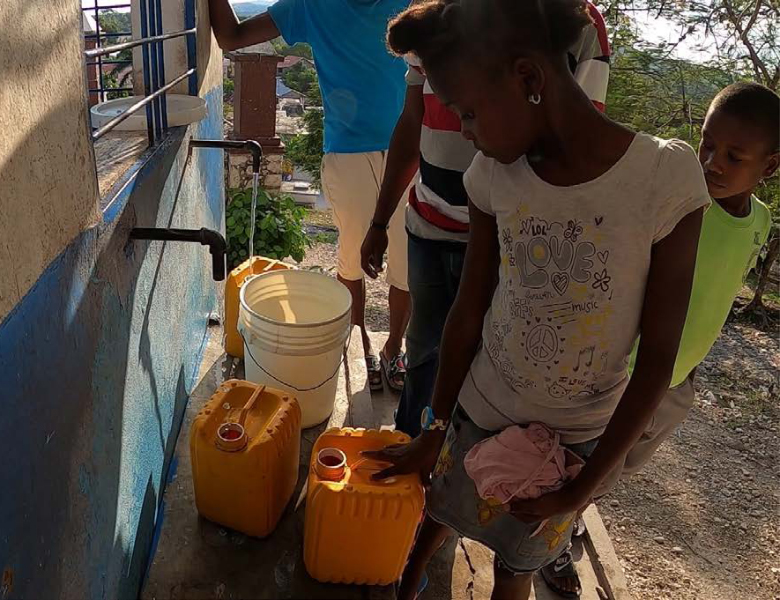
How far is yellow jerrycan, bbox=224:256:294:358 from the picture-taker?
2762 millimetres

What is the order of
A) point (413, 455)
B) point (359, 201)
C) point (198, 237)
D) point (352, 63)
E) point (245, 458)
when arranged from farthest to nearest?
point (359, 201) < point (352, 63) < point (245, 458) < point (413, 455) < point (198, 237)

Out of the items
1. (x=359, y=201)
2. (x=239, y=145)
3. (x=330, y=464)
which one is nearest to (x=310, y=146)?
(x=359, y=201)

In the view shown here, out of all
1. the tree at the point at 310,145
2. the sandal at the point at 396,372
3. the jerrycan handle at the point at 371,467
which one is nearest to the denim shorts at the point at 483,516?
the jerrycan handle at the point at 371,467

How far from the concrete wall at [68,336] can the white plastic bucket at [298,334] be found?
42 cm

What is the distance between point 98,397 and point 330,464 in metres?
0.70

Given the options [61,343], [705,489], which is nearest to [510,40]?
[61,343]

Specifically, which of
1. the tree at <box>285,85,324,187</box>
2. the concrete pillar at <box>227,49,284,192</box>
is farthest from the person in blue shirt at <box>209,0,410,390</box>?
the tree at <box>285,85,324,187</box>

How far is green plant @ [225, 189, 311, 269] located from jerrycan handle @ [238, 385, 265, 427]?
2.71m

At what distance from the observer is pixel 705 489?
3.07 metres

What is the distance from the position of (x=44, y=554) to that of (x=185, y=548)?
0.96m

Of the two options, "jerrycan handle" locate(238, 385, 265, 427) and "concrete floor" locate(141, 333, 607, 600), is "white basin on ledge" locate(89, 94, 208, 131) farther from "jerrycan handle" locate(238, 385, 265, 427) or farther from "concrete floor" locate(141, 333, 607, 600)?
"concrete floor" locate(141, 333, 607, 600)

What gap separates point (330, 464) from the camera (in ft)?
5.89

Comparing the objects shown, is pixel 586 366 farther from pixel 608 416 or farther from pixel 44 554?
pixel 44 554

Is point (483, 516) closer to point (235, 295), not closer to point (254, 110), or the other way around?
point (235, 295)
